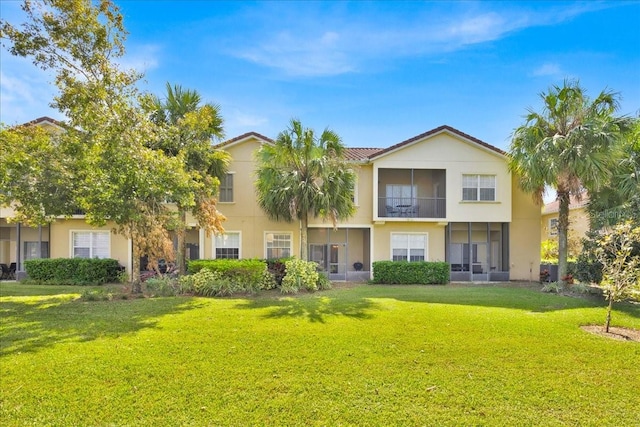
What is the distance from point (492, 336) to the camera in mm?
7941

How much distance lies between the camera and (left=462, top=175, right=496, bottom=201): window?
64.7ft

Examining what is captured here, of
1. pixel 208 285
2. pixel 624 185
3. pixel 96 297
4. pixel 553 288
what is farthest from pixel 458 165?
pixel 96 297

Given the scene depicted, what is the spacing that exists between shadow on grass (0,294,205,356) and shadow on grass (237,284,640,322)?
9.15 feet

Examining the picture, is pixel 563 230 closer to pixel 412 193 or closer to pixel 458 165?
pixel 458 165

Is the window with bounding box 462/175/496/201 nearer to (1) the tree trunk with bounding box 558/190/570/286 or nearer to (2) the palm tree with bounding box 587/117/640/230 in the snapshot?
(1) the tree trunk with bounding box 558/190/570/286

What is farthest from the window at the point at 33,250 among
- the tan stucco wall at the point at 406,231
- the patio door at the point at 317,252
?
the tan stucco wall at the point at 406,231

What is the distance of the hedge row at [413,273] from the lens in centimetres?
1814

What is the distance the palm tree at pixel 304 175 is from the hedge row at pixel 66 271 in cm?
937

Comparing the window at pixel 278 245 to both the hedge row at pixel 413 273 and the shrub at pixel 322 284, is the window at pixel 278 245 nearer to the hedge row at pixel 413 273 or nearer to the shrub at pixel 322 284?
the shrub at pixel 322 284

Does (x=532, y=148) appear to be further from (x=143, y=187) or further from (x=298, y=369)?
(x=143, y=187)

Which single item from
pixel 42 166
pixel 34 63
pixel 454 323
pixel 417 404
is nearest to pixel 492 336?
pixel 454 323

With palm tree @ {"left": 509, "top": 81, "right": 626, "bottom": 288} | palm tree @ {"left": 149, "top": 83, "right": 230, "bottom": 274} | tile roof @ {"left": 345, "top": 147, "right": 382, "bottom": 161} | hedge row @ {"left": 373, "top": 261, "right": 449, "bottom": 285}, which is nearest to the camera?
palm tree @ {"left": 509, "top": 81, "right": 626, "bottom": 288}

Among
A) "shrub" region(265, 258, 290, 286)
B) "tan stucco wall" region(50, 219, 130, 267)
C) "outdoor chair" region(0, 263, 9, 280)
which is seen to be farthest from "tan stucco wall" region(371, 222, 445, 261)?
"outdoor chair" region(0, 263, 9, 280)

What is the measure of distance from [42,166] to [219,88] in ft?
24.6
